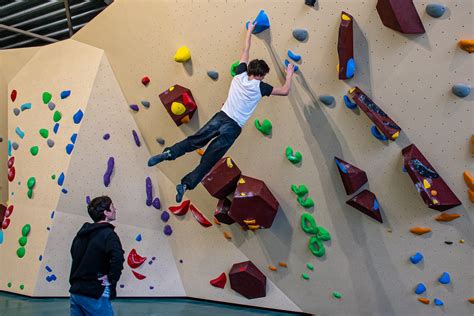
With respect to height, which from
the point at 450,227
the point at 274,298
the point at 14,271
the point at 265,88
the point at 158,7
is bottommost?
the point at 14,271

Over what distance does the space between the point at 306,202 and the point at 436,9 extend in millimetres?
1711

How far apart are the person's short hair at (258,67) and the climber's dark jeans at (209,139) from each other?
0.38 metres

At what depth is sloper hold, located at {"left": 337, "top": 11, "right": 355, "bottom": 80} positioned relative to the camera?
332 centimetres

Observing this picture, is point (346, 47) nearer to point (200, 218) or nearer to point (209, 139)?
point (209, 139)

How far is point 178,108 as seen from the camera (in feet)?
13.8

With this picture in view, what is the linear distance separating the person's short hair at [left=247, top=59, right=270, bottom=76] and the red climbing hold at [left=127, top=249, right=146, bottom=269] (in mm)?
2210

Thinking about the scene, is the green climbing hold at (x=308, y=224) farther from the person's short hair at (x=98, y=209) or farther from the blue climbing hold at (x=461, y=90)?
the person's short hair at (x=98, y=209)

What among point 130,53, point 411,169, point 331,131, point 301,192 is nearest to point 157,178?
point 130,53

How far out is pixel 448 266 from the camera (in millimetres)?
3604

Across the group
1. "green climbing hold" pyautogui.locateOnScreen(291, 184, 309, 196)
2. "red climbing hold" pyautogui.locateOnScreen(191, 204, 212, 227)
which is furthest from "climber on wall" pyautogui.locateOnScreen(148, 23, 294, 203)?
"red climbing hold" pyautogui.locateOnScreen(191, 204, 212, 227)

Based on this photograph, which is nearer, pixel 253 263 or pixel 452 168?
pixel 452 168

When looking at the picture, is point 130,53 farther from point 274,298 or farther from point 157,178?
point 274,298

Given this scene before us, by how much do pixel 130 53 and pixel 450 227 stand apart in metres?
2.98

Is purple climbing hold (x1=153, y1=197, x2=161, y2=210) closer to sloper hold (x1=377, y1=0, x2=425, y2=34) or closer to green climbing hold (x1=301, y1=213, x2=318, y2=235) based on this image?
green climbing hold (x1=301, y1=213, x2=318, y2=235)
